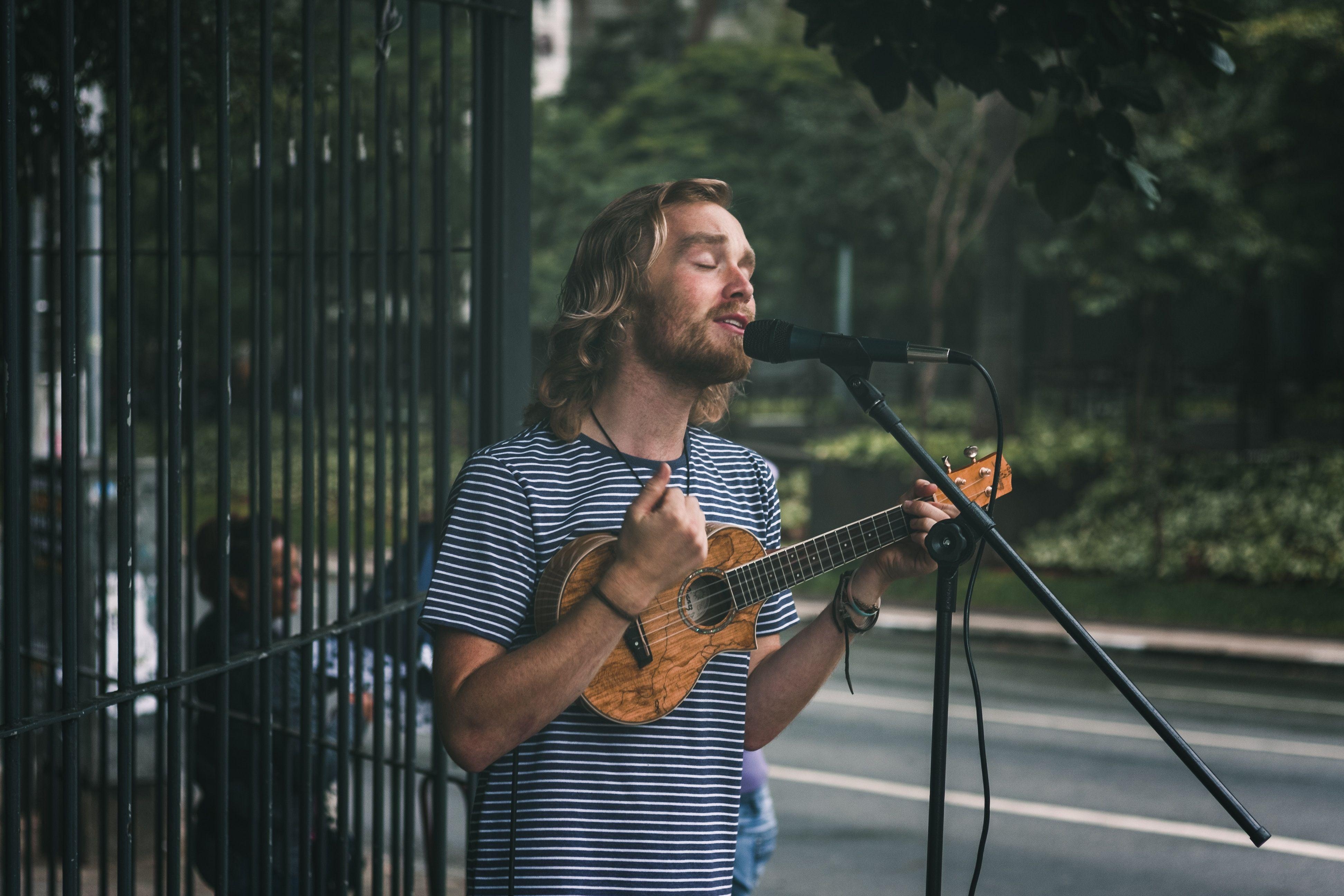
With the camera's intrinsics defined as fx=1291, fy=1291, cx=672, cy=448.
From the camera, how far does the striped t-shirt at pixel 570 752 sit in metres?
2.10

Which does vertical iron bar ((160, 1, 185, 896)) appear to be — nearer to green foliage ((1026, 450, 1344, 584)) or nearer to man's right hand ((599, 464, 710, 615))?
man's right hand ((599, 464, 710, 615))

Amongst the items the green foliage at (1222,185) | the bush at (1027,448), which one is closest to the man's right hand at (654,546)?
the bush at (1027,448)

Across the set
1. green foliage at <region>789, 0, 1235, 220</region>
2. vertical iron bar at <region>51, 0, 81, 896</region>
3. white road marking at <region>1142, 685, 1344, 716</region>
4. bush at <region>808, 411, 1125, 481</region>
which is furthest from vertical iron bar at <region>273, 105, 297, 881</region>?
bush at <region>808, 411, 1125, 481</region>

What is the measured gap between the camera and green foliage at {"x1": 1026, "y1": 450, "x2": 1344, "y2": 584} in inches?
539

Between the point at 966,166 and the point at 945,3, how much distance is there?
14.5 meters

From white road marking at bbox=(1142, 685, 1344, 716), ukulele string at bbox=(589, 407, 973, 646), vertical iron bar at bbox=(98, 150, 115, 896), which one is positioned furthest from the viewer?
white road marking at bbox=(1142, 685, 1344, 716)

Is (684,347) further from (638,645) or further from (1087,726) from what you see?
(1087,726)

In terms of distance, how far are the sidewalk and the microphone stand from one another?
358 inches

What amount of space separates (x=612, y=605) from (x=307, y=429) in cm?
117

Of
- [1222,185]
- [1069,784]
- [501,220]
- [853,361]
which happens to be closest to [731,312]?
[853,361]

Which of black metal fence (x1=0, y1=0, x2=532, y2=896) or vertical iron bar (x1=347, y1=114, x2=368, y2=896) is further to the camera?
vertical iron bar (x1=347, y1=114, x2=368, y2=896)

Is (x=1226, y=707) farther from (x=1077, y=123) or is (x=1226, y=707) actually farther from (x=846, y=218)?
(x=846, y=218)

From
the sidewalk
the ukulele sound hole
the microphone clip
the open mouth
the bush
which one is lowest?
the sidewalk

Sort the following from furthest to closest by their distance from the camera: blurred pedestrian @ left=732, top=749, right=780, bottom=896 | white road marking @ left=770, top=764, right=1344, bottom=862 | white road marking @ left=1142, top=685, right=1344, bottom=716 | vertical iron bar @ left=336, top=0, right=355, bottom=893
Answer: white road marking @ left=1142, top=685, right=1344, bottom=716, white road marking @ left=770, top=764, right=1344, bottom=862, blurred pedestrian @ left=732, top=749, right=780, bottom=896, vertical iron bar @ left=336, top=0, right=355, bottom=893
